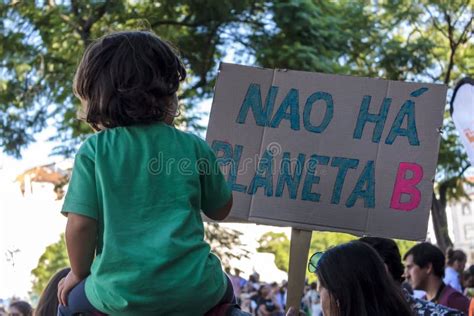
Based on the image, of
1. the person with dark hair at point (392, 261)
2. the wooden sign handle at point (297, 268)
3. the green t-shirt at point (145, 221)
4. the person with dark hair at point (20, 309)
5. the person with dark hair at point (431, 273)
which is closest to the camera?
the green t-shirt at point (145, 221)

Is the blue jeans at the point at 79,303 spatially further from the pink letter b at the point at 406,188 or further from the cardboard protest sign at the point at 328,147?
the pink letter b at the point at 406,188

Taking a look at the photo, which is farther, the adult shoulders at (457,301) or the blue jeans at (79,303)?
the adult shoulders at (457,301)

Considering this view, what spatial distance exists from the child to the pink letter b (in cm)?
140

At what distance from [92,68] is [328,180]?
60.0 inches

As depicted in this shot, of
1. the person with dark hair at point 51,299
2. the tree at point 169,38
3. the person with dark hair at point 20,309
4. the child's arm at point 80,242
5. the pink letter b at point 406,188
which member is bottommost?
the person with dark hair at point 20,309

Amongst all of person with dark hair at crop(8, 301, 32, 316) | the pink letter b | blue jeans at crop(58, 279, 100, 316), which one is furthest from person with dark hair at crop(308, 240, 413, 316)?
person with dark hair at crop(8, 301, 32, 316)

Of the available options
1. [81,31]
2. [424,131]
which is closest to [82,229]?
[424,131]

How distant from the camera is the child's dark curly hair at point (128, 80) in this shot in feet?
8.79

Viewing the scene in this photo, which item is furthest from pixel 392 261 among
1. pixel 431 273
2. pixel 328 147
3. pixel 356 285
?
pixel 431 273

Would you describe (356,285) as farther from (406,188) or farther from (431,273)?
(431,273)

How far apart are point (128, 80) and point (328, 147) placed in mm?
1513

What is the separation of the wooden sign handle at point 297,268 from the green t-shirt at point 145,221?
115 centimetres

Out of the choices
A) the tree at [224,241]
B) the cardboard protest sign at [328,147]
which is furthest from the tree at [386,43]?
the cardboard protest sign at [328,147]

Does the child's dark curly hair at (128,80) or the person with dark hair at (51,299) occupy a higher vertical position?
the child's dark curly hair at (128,80)
